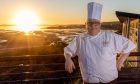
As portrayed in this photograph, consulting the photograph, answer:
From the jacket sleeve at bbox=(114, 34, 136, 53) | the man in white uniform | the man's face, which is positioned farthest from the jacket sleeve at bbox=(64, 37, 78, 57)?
the jacket sleeve at bbox=(114, 34, 136, 53)

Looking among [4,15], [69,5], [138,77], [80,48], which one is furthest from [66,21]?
[80,48]

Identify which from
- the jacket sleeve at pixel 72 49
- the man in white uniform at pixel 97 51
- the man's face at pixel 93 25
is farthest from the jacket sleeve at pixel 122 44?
the jacket sleeve at pixel 72 49

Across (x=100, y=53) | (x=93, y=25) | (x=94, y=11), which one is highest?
(x=94, y=11)

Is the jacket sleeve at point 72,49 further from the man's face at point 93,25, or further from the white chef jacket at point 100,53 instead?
the man's face at point 93,25

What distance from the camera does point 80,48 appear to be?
301 centimetres

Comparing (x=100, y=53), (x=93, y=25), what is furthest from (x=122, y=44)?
(x=93, y=25)

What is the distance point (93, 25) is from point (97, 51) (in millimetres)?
242

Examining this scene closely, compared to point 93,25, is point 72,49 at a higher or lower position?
lower

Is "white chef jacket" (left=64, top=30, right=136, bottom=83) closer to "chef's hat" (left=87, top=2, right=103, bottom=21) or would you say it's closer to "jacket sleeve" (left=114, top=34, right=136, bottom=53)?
"jacket sleeve" (left=114, top=34, right=136, bottom=53)

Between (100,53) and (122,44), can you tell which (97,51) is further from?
(122,44)

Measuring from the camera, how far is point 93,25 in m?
2.88

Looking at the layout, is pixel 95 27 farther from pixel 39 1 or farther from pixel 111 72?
pixel 39 1

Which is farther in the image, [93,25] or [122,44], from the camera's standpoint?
[122,44]

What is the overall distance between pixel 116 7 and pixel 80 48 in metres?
9.46
